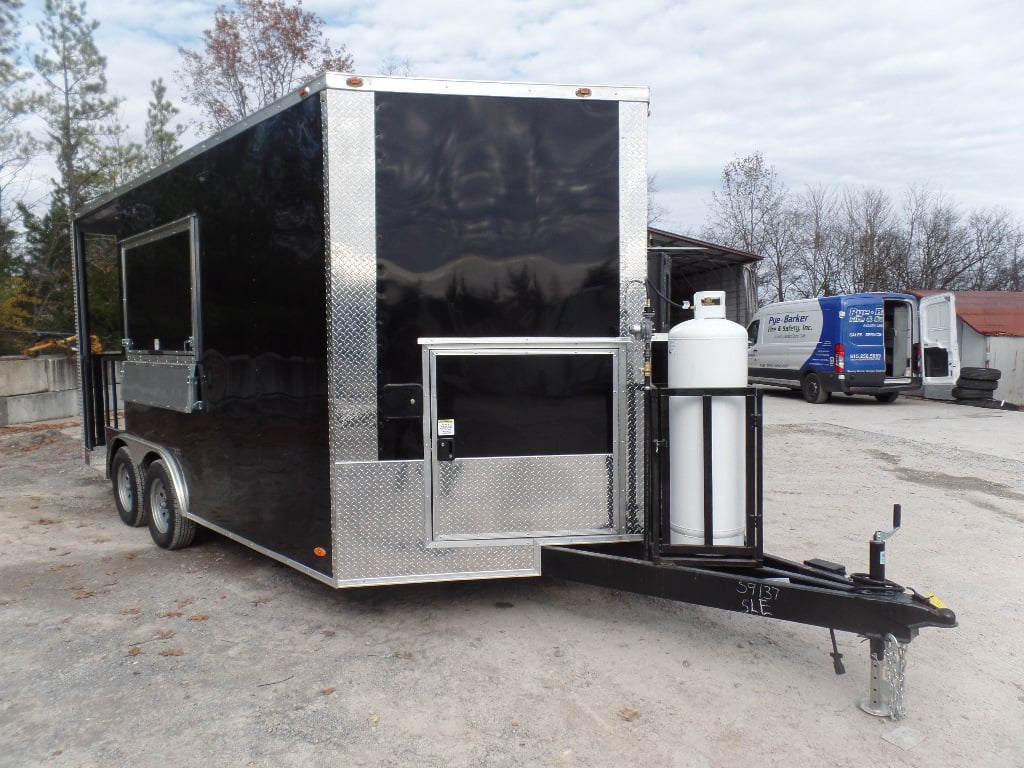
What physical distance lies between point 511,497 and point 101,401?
4879 millimetres

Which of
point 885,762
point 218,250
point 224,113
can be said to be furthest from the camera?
point 224,113

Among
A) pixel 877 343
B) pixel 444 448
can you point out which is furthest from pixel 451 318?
pixel 877 343

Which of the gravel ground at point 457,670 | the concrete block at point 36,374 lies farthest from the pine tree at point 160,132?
the gravel ground at point 457,670

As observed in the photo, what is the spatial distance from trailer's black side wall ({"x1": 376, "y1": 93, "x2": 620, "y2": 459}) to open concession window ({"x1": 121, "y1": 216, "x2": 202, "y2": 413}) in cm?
180

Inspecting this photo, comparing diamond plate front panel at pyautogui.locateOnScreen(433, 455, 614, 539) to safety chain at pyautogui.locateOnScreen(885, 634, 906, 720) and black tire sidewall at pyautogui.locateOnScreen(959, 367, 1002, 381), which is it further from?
black tire sidewall at pyautogui.locateOnScreen(959, 367, 1002, 381)

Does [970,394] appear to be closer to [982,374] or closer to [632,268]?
[982,374]

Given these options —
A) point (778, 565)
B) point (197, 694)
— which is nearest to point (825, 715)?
point (778, 565)

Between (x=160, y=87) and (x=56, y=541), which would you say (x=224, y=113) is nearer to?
(x=160, y=87)

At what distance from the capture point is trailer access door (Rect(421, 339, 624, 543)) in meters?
3.83

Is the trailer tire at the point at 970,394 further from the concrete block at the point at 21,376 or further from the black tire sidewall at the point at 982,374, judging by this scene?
the concrete block at the point at 21,376

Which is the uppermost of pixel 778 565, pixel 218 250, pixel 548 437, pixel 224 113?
pixel 224 113

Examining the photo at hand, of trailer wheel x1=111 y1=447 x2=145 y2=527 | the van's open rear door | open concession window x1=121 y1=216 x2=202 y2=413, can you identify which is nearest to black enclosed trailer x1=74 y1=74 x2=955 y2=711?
open concession window x1=121 y1=216 x2=202 y2=413

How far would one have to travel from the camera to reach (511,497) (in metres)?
3.92

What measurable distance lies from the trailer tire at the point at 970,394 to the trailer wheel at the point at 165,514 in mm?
16465
